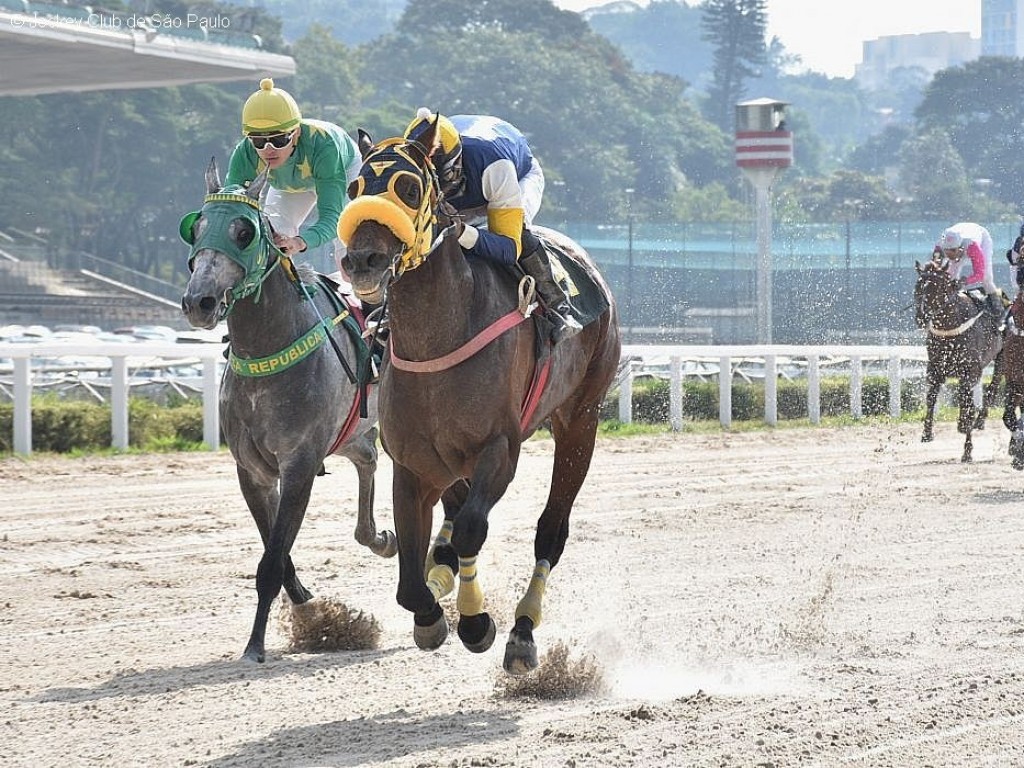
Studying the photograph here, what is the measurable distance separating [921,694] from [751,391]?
11045 mm

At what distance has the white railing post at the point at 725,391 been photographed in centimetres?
1488

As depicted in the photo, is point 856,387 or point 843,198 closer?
point 856,387

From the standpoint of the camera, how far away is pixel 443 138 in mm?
4797

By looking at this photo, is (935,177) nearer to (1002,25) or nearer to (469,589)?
(469,589)

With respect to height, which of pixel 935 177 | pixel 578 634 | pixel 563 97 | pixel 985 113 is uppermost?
pixel 985 113

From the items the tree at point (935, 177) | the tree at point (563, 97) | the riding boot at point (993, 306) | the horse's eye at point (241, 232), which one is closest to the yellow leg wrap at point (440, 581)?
the horse's eye at point (241, 232)

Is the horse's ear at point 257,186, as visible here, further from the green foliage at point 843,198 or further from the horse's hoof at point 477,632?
the green foliage at point 843,198

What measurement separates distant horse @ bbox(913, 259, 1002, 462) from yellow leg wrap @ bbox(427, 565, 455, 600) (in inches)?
321

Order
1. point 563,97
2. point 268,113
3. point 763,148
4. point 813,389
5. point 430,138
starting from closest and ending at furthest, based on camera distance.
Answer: point 430,138 < point 268,113 < point 813,389 < point 763,148 < point 563,97

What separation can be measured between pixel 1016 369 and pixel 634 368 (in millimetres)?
5330

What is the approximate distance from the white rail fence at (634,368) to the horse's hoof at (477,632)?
243 inches

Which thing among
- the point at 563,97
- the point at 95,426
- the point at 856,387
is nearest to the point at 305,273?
the point at 95,426

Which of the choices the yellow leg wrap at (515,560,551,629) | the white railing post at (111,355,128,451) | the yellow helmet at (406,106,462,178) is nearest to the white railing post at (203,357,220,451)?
the white railing post at (111,355,128,451)

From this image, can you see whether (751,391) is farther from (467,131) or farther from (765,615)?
(467,131)
